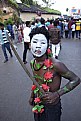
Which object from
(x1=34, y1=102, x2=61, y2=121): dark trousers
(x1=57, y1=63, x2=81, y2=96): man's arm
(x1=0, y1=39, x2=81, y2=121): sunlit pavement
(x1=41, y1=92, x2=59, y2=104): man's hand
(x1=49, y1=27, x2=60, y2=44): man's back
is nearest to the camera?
(x1=41, y1=92, x2=59, y2=104): man's hand

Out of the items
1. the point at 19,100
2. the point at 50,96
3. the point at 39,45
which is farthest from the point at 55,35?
the point at 50,96

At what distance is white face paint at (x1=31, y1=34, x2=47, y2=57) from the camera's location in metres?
2.71

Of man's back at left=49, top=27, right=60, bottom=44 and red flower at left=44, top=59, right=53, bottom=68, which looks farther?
man's back at left=49, top=27, right=60, bottom=44

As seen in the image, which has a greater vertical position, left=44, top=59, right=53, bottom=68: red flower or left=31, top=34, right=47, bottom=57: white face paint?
left=31, top=34, right=47, bottom=57: white face paint

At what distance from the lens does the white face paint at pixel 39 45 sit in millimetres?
2711

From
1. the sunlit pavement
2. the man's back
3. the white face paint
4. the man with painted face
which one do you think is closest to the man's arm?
the man with painted face

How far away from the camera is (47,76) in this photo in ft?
8.78

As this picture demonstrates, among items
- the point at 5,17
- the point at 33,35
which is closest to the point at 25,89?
the point at 33,35

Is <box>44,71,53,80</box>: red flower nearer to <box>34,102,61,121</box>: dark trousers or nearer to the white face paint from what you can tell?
the white face paint

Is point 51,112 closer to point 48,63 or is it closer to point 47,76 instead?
point 47,76

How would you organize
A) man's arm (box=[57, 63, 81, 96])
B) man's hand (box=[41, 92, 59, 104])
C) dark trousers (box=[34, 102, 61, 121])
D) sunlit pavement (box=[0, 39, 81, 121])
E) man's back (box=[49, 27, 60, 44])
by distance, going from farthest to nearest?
man's back (box=[49, 27, 60, 44]), sunlit pavement (box=[0, 39, 81, 121]), dark trousers (box=[34, 102, 61, 121]), man's arm (box=[57, 63, 81, 96]), man's hand (box=[41, 92, 59, 104])

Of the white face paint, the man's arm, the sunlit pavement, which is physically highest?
the white face paint

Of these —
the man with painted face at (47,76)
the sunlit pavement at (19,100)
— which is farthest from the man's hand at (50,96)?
the sunlit pavement at (19,100)

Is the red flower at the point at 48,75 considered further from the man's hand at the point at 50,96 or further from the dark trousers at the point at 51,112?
the dark trousers at the point at 51,112
